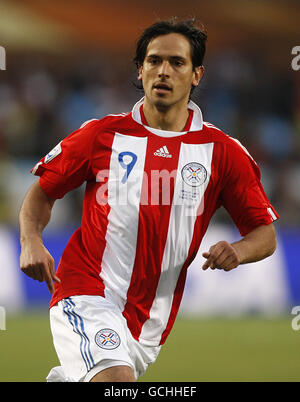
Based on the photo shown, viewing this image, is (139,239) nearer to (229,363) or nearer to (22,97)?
(229,363)

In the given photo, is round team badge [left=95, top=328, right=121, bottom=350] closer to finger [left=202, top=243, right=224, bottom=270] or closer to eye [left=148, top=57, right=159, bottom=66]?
finger [left=202, top=243, right=224, bottom=270]

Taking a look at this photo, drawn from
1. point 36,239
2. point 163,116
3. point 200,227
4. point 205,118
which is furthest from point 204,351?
point 205,118

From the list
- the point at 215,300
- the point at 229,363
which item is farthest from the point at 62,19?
the point at 229,363

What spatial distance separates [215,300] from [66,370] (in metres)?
6.56

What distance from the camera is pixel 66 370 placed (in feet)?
13.4

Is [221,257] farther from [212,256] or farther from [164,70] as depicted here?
[164,70]

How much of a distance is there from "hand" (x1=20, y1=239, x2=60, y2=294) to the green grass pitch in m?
2.96

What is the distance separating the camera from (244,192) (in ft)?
14.7

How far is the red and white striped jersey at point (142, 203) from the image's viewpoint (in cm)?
428

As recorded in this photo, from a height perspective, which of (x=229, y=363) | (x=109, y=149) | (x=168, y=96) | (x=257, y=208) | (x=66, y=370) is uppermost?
(x=168, y=96)

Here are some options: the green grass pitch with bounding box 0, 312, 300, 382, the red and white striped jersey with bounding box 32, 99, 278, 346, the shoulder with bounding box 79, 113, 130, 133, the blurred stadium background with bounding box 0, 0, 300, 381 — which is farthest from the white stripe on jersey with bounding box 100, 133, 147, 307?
the blurred stadium background with bounding box 0, 0, 300, 381

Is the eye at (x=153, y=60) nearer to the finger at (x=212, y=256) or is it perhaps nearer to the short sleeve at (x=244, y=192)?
the short sleeve at (x=244, y=192)

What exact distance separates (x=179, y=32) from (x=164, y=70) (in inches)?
14.7

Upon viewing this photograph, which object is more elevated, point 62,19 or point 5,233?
point 62,19
